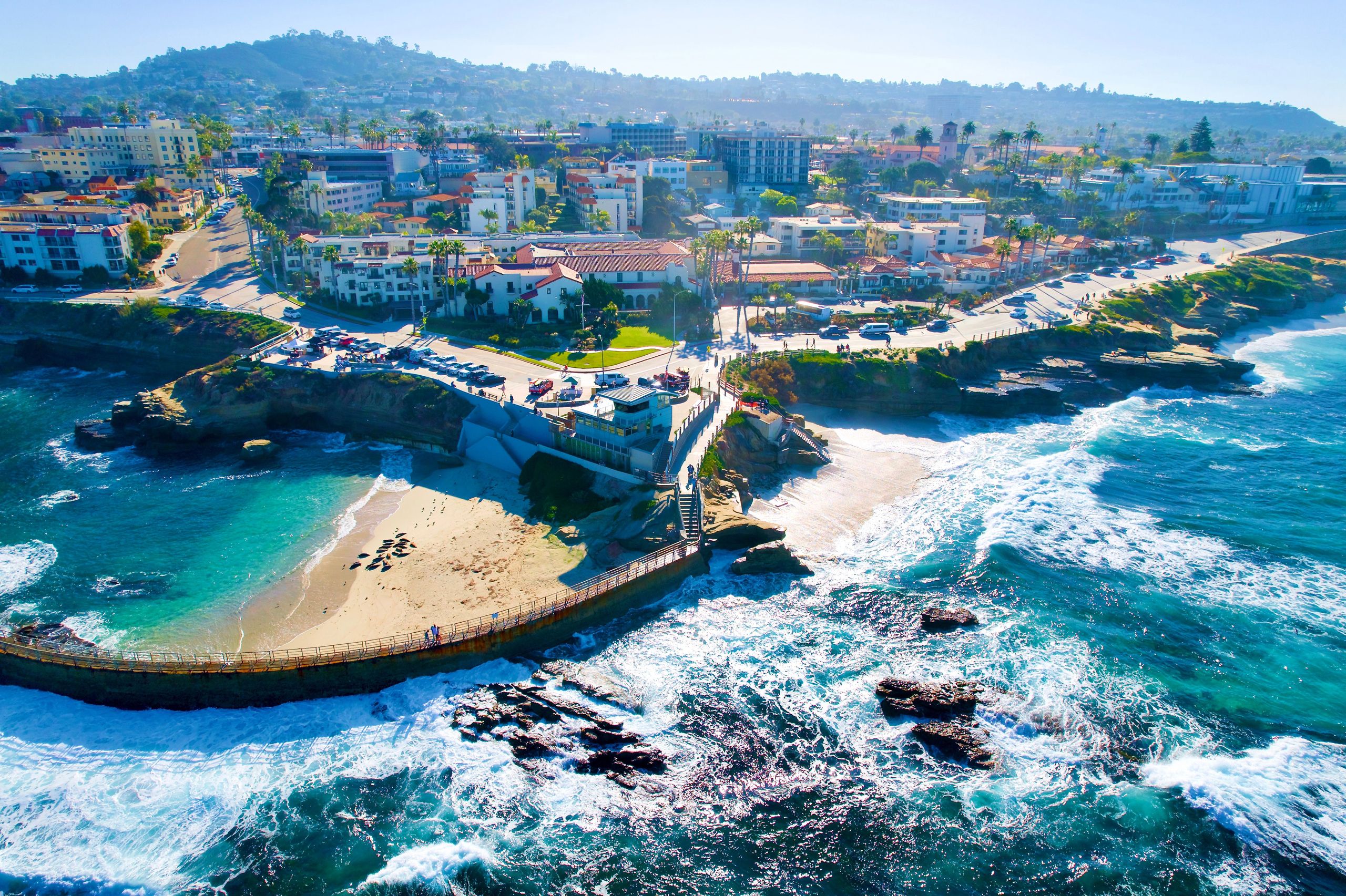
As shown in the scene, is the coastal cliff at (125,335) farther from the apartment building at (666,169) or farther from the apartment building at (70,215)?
the apartment building at (666,169)

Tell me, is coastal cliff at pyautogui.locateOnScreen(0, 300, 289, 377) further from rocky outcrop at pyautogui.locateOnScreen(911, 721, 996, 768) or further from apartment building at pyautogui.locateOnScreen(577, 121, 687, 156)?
apartment building at pyautogui.locateOnScreen(577, 121, 687, 156)

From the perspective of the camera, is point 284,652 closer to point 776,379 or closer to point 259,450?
point 259,450

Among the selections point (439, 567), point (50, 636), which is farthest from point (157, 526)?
point (439, 567)

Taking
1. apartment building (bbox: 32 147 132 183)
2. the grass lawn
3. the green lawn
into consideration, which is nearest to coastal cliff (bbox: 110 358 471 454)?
the green lawn

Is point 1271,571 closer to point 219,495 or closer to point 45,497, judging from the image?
point 219,495

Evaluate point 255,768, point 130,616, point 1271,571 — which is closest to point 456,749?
point 255,768

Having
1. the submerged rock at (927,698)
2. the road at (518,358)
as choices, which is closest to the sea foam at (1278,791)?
the submerged rock at (927,698)
